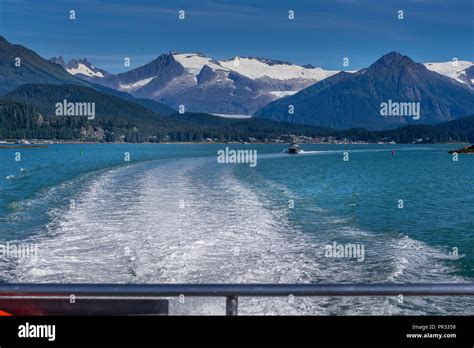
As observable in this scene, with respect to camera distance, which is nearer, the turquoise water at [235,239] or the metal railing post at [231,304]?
the metal railing post at [231,304]

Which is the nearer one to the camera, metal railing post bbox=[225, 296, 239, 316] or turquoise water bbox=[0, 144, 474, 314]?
A: metal railing post bbox=[225, 296, 239, 316]

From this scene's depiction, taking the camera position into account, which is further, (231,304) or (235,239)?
(235,239)

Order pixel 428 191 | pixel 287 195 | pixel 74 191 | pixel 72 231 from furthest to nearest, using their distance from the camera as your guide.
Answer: pixel 428 191, pixel 287 195, pixel 74 191, pixel 72 231

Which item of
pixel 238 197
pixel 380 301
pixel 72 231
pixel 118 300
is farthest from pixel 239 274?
pixel 238 197

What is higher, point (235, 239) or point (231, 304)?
point (231, 304)

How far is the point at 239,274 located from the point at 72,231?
28.0 ft

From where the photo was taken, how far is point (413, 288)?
368 centimetres

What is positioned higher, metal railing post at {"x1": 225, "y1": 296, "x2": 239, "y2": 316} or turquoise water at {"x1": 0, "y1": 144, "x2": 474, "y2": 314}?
metal railing post at {"x1": 225, "y1": 296, "x2": 239, "y2": 316}

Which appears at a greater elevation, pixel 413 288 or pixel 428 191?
pixel 413 288

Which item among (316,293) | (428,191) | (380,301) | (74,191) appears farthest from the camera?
(428,191)

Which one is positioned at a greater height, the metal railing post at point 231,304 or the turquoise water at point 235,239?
the metal railing post at point 231,304
